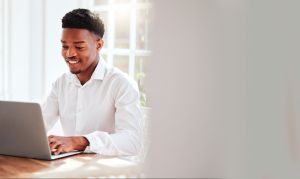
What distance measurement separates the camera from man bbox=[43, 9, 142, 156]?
241 cm

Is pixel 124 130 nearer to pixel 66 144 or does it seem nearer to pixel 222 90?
pixel 66 144

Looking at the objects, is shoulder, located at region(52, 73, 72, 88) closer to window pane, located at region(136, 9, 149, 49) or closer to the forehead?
the forehead

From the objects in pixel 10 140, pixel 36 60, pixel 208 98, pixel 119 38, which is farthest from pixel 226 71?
pixel 36 60

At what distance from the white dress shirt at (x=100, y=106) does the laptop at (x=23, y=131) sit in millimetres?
509

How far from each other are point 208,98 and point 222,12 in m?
0.20

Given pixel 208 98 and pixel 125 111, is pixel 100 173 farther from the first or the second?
pixel 125 111

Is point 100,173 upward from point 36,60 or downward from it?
downward

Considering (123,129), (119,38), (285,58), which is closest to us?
(285,58)

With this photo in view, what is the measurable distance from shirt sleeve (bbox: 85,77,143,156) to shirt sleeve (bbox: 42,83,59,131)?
1.26 feet

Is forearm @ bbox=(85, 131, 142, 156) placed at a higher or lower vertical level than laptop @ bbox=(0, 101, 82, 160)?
lower

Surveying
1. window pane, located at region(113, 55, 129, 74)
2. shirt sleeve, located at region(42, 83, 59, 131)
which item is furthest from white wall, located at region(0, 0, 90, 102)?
shirt sleeve, located at region(42, 83, 59, 131)

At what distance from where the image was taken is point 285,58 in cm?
134

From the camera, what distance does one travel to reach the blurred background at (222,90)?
1.11m

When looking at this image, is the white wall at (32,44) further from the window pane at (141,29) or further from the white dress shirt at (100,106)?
the white dress shirt at (100,106)
